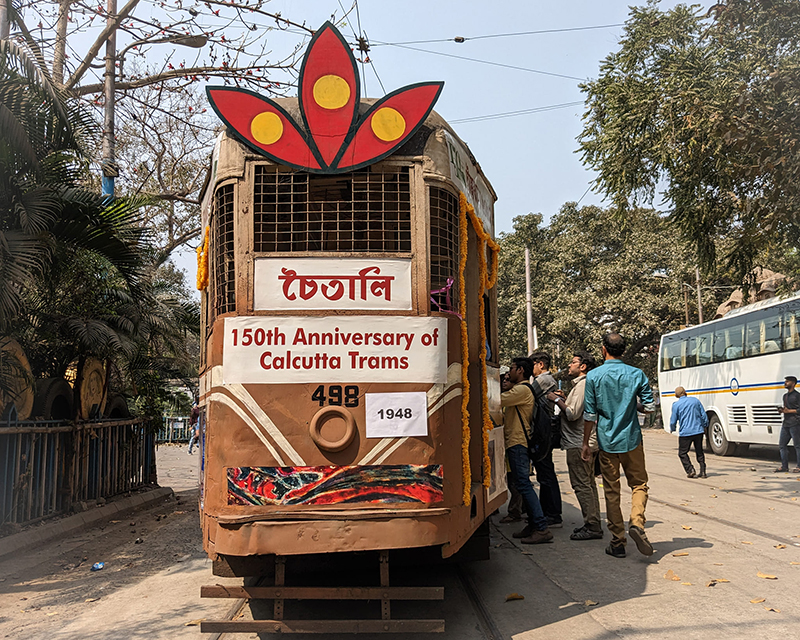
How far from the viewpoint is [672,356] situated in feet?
70.7

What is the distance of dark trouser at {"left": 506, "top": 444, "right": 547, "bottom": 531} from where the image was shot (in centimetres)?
722

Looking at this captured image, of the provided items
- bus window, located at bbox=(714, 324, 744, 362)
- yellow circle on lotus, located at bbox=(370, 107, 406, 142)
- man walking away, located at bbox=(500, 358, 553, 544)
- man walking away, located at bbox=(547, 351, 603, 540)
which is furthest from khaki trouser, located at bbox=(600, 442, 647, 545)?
bus window, located at bbox=(714, 324, 744, 362)

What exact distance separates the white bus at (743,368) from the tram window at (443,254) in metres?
13.0

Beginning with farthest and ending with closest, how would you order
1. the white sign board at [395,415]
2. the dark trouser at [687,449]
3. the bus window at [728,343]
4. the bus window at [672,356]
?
the bus window at [672,356] → the bus window at [728,343] → the dark trouser at [687,449] → the white sign board at [395,415]

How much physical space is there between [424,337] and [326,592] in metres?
1.70

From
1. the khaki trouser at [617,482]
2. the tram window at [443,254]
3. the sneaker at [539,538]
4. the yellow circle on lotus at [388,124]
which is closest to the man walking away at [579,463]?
the sneaker at [539,538]

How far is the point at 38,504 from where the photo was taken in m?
8.98

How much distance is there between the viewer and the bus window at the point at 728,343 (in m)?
17.5

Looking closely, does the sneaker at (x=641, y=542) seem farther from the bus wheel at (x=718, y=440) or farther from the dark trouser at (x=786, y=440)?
the bus wheel at (x=718, y=440)

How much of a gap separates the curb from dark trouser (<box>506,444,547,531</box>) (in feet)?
18.1

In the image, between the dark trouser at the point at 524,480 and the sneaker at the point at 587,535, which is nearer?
the dark trouser at the point at 524,480

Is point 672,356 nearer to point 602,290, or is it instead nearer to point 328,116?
point 602,290

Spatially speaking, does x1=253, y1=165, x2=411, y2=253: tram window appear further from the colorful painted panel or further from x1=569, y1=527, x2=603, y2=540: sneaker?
x1=569, y1=527, x2=603, y2=540: sneaker

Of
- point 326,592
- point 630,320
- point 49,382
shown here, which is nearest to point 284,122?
point 326,592
